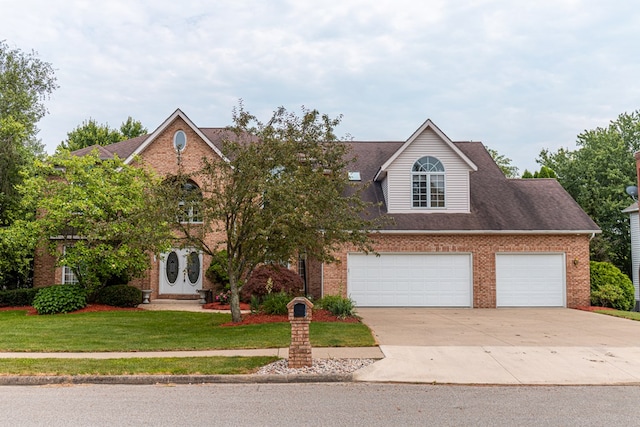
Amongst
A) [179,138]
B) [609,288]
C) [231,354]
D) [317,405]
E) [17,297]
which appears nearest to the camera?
[317,405]

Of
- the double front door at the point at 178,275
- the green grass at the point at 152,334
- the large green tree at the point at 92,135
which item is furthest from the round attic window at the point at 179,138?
the large green tree at the point at 92,135

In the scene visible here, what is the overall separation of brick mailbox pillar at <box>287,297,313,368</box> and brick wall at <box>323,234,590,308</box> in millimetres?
11522

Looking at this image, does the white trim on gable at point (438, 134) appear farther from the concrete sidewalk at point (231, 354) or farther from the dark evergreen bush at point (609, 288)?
the concrete sidewalk at point (231, 354)

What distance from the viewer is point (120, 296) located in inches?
Answer: 792

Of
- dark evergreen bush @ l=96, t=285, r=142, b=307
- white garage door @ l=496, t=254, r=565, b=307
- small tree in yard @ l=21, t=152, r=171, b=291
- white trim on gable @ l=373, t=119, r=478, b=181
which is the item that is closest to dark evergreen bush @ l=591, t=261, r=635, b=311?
white garage door @ l=496, t=254, r=565, b=307

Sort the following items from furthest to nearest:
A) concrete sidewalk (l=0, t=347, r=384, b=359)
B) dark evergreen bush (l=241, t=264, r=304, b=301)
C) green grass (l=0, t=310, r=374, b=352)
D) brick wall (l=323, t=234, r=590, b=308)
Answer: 1. brick wall (l=323, t=234, r=590, b=308)
2. dark evergreen bush (l=241, t=264, r=304, b=301)
3. green grass (l=0, t=310, r=374, b=352)
4. concrete sidewalk (l=0, t=347, r=384, b=359)

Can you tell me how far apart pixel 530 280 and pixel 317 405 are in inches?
630

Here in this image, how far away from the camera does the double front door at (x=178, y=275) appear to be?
23297 mm

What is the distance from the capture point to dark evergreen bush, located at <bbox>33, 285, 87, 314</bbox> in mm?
18781

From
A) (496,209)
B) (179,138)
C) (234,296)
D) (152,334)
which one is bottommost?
(152,334)

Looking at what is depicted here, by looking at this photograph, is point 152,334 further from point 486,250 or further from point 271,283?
point 486,250

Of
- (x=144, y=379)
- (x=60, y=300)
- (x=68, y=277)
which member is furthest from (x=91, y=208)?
(x=144, y=379)

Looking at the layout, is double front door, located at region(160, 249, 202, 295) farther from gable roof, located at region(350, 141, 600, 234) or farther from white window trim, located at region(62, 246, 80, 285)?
gable roof, located at region(350, 141, 600, 234)

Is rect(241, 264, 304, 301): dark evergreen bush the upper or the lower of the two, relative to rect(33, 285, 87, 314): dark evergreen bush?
upper
